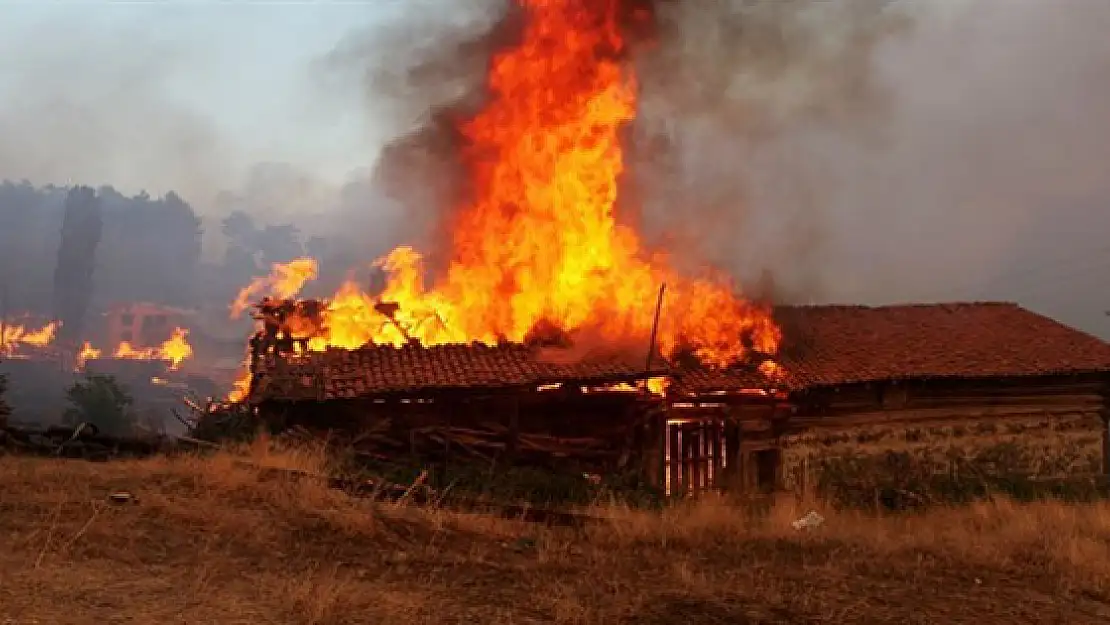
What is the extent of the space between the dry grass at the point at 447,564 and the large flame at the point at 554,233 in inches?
269

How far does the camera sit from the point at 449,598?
20.9 feet

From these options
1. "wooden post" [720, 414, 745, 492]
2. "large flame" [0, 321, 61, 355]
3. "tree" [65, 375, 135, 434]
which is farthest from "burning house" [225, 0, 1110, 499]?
"large flame" [0, 321, 61, 355]

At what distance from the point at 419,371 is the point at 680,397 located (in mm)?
5103

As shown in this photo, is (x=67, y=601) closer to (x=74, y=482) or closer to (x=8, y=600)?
(x=8, y=600)

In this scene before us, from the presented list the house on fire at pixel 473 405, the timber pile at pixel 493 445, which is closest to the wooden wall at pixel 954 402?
the house on fire at pixel 473 405

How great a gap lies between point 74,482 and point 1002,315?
2206cm

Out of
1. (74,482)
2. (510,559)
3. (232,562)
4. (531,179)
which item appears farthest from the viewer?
(531,179)

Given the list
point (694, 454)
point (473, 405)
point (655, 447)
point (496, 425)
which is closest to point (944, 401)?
point (694, 454)

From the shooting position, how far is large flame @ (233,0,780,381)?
17203 mm

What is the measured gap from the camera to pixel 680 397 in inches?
577

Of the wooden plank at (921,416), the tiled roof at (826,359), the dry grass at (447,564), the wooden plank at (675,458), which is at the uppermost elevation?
the tiled roof at (826,359)

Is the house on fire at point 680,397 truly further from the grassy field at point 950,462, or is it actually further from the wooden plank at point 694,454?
the grassy field at point 950,462

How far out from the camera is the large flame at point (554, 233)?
677 inches

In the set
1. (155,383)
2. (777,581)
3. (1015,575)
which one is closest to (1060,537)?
(1015,575)
